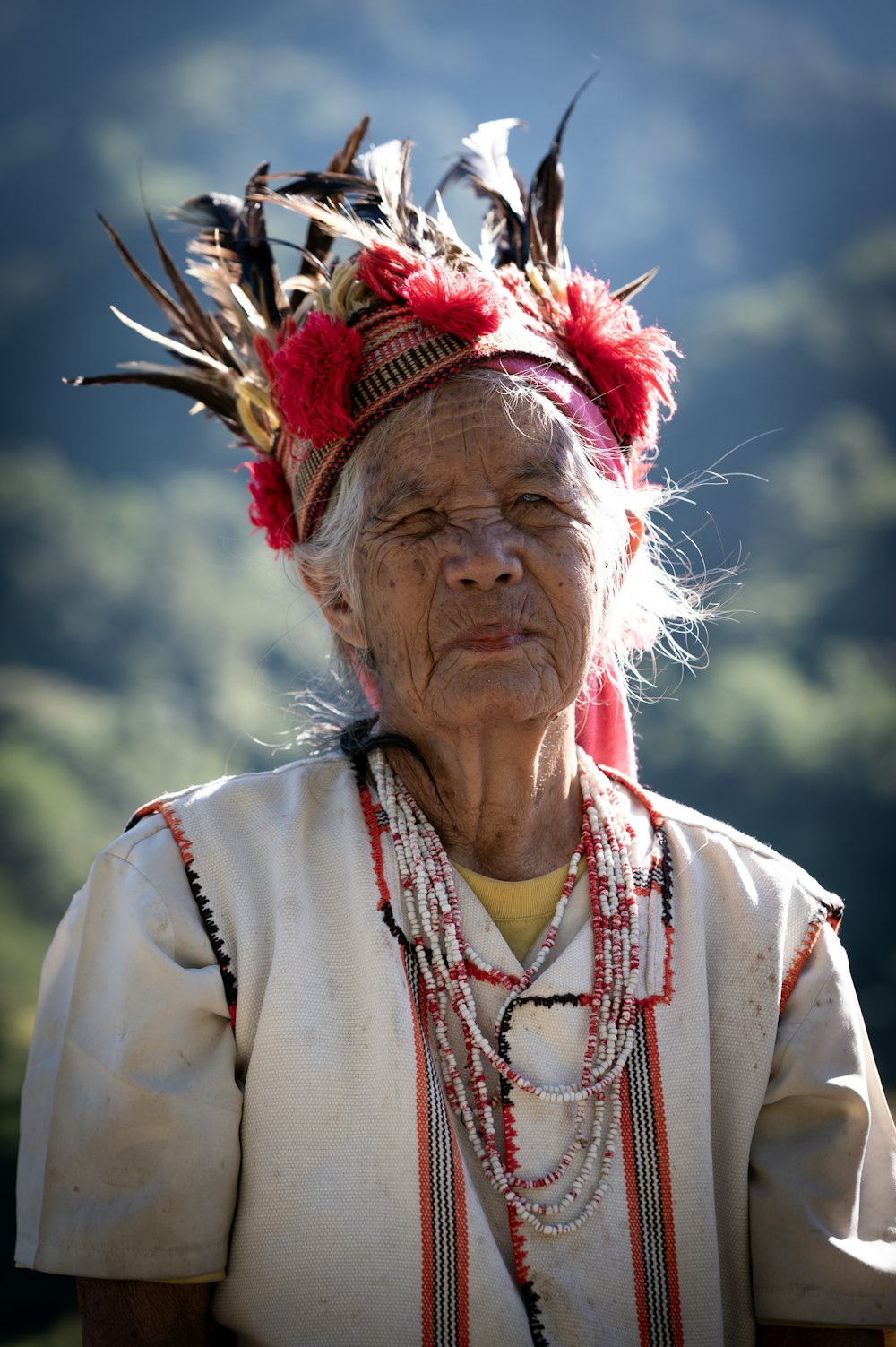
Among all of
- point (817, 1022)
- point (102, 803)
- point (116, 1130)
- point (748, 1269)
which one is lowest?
point (748, 1269)

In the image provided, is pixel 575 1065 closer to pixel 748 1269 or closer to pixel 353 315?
pixel 748 1269

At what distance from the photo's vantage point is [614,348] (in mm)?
2334

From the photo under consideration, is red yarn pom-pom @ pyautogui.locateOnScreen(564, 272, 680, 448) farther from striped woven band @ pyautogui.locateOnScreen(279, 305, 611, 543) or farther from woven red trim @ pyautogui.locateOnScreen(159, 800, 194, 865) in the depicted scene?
woven red trim @ pyautogui.locateOnScreen(159, 800, 194, 865)

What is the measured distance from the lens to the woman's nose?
2.02 m

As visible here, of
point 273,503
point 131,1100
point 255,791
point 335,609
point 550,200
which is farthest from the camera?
point 550,200

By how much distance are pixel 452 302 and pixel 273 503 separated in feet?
2.05

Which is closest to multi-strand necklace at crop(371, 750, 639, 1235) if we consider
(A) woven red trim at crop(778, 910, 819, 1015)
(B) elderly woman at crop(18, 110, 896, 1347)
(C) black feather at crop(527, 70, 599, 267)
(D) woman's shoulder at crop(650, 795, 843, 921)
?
(B) elderly woman at crop(18, 110, 896, 1347)

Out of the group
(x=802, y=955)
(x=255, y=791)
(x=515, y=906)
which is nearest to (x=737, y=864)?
(x=802, y=955)

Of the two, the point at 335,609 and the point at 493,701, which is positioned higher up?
the point at 335,609

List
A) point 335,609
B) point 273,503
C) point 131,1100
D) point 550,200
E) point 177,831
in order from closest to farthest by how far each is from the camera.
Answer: point 131,1100 → point 177,831 → point 335,609 → point 273,503 → point 550,200

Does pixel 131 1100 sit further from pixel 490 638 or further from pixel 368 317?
pixel 368 317

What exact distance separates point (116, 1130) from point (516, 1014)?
0.67 metres

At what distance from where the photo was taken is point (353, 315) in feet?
7.48

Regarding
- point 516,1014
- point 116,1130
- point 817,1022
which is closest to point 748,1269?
point 817,1022
